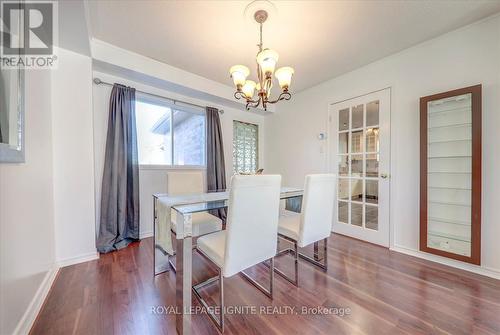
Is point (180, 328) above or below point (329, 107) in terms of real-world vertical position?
below

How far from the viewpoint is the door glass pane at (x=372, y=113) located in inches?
102

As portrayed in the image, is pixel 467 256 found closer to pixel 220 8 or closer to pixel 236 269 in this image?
pixel 236 269

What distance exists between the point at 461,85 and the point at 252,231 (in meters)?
2.59

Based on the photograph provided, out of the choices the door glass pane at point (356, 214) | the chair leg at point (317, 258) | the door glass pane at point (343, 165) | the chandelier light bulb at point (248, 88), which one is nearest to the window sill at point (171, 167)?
the chandelier light bulb at point (248, 88)

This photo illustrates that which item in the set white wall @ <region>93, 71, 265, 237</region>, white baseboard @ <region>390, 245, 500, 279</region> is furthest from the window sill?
white baseboard @ <region>390, 245, 500, 279</region>

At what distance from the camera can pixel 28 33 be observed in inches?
59.7

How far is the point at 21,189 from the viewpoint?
126cm

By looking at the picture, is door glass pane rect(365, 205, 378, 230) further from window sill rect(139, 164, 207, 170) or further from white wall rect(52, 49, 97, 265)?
white wall rect(52, 49, 97, 265)

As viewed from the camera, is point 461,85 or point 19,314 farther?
point 461,85

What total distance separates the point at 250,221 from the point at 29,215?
158cm

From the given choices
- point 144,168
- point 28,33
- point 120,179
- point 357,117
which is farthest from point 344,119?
point 28,33

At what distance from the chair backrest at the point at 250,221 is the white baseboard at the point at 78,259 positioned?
1.85 meters

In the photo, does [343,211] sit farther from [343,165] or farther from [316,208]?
[316,208]

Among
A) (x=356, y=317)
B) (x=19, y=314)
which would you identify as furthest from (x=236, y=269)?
(x=19, y=314)
